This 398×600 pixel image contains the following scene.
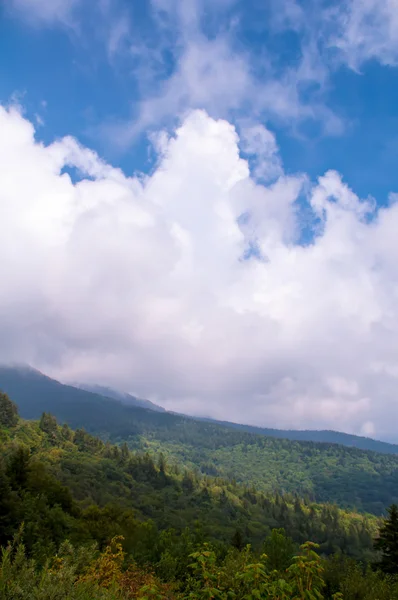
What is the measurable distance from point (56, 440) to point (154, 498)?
54687mm

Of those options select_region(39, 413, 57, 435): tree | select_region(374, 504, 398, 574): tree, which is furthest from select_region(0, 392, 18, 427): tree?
select_region(374, 504, 398, 574): tree

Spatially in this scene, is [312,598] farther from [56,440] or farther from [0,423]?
[56,440]

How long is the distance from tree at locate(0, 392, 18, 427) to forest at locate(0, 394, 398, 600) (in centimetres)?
45

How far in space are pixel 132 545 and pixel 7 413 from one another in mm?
136473

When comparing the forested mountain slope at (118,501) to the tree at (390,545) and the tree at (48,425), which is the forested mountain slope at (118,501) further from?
the tree at (390,545)

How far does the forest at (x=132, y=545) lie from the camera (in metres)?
9.79

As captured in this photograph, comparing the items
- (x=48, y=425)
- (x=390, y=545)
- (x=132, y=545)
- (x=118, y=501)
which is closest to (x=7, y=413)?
(x=48, y=425)

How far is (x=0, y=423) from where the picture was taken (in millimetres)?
156750

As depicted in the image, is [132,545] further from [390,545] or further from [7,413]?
[7,413]

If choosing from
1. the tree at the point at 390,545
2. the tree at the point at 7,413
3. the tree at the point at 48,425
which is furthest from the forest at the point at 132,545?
the tree at the point at 48,425

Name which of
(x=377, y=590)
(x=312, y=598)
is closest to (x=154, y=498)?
(x=377, y=590)

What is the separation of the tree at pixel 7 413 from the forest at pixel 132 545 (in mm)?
447

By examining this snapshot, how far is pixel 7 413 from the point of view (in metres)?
164

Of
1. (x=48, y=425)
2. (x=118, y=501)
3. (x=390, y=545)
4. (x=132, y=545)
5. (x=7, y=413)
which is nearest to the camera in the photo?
(x=132, y=545)
